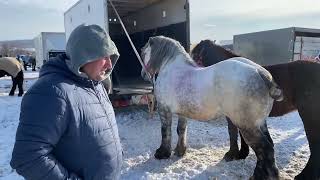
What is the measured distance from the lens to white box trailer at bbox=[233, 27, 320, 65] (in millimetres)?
13203

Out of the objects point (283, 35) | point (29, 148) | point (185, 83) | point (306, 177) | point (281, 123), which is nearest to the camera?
point (29, 148)

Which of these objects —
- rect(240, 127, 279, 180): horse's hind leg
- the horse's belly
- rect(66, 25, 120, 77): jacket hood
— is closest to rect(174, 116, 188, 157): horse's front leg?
the horse's belly

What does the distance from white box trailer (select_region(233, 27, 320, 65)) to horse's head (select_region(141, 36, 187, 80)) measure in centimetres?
776

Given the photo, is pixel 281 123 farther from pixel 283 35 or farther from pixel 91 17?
pixel 283 35

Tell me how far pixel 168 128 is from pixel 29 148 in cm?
371

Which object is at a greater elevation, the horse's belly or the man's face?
the man's face

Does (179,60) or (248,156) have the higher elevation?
(179,60)

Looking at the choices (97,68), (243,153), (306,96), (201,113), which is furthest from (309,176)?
(97,68)

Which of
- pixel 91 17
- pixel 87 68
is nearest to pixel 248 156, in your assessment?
pixel 87 68

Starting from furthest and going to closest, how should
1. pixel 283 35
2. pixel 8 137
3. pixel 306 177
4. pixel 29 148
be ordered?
pixel 283 35 → pixel 8 137 → pixel 306 177 → pixel 29 148

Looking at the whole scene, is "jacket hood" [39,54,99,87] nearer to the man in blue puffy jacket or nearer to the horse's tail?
the man in blue puffy jacket

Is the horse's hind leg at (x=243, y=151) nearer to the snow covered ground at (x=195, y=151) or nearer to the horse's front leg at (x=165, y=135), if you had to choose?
the snow covered ground at (x=195, y=151)

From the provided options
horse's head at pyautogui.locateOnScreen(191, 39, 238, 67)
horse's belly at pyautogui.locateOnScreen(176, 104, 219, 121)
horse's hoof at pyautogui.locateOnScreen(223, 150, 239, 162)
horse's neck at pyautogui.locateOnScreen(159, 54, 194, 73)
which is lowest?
horse's hoof at pyautogui.locateOnScreen(223, 150, 239, 162)

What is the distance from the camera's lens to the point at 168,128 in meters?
5.23
